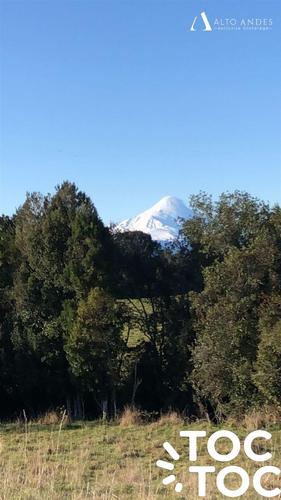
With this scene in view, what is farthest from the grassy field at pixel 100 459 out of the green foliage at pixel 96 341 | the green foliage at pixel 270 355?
the green foliage at pixel 96 341

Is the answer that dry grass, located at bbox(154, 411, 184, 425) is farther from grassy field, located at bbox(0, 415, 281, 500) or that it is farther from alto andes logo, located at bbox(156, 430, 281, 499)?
alto andes logo, located at bbox(156, 430, 281, 499)

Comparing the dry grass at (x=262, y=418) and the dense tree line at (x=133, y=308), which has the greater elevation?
the dense tree line at (x=133, y=308)

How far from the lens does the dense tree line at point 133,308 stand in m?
14.5

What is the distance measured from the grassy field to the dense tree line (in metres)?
1.89

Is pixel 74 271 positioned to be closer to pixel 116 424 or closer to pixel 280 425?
pixel 116 424

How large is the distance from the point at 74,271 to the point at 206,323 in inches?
162

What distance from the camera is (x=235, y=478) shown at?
7535 millimetres

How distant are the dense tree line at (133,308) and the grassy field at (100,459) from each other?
6.21 ft

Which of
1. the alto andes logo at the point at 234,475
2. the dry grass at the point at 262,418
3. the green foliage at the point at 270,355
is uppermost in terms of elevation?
the green foliage at the point at 270,355

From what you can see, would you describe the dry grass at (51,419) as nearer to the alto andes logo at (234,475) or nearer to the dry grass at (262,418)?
the dry grass at (262,418)

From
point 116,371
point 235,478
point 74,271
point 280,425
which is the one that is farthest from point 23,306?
point 235,478

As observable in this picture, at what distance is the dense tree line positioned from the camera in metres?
14.5

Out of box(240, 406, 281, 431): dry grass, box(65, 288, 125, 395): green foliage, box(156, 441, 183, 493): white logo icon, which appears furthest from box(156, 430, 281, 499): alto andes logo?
box(65, 288, 125, 395): green foliage

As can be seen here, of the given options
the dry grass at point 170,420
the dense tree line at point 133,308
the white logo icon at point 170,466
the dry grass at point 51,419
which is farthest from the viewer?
the dry grass at point 51,419
